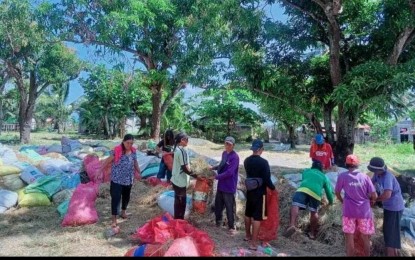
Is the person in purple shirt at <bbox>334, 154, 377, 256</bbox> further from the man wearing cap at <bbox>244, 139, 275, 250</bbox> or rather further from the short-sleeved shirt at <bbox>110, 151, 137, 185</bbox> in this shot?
the short-sleeved shirt at <bbox>110, 151, 137, 185</bbox>

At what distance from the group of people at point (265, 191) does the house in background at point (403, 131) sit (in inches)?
991

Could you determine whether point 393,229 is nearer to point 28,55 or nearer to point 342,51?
point 342,51

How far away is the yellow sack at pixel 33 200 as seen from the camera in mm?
6516

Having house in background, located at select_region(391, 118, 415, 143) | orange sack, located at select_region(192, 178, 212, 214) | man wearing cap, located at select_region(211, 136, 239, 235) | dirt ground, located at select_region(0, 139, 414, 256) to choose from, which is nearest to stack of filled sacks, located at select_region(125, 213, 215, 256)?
dirt ground, located at select_region(0, 139, 414, 256)

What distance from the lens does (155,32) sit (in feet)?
48.2

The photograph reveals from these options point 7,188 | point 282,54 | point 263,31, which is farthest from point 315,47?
point 7,188

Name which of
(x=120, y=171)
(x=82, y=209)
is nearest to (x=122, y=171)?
(x=120, y=171)

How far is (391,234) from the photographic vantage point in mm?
4375

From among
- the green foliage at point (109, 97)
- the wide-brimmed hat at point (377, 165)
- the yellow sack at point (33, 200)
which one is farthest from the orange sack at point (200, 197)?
the green foliage at point (109, 97)

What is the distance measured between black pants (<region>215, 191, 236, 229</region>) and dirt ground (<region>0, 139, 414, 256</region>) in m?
0.16

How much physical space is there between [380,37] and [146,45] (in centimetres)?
858

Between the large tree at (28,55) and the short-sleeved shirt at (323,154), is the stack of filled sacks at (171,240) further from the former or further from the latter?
the large tree at (28,55)

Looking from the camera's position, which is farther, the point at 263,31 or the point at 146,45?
the point at 146,45

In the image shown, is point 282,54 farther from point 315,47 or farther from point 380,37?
point 380,37
